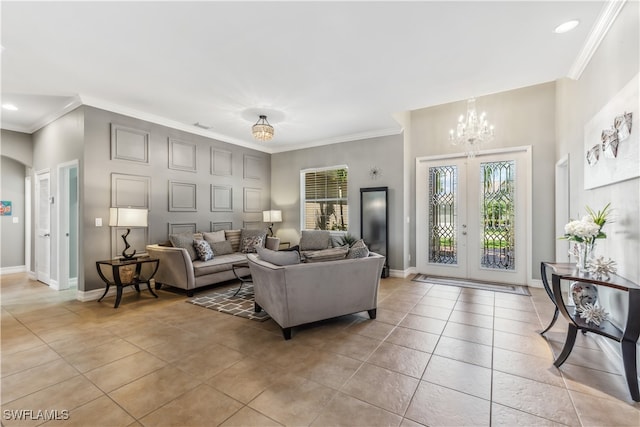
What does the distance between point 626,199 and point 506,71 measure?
1.90 meters

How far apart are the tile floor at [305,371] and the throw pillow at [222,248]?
1.64m

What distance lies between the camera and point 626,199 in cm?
206

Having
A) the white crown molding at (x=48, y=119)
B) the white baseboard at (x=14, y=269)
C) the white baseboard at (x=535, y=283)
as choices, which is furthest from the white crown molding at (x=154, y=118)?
the white baseboard at (x=535, y=283)

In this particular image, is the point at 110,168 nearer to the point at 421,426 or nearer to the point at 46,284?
the point at 46,284

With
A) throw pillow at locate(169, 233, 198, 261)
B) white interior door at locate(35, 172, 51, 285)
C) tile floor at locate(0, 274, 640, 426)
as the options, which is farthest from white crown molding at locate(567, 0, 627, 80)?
white interior door at locate(35, 172, 51, 285)

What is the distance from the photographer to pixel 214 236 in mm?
5227

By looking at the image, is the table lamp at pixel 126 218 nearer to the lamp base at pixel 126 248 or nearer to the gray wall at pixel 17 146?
the lamp base at pixel 126 248

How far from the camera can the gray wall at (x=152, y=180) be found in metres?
3.98

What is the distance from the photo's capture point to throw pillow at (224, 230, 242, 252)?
553cm

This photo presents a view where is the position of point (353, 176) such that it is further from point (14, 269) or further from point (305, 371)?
point (14, 269)

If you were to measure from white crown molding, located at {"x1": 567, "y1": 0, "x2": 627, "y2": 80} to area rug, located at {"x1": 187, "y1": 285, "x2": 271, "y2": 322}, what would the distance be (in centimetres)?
417

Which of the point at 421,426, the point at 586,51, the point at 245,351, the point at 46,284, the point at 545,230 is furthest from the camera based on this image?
the point at 46,284

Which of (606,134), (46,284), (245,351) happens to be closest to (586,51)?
(606,134)

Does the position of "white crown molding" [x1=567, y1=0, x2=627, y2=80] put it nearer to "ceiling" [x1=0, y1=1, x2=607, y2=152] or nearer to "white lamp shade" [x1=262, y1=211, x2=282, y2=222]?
"ceiling" [x1=0, y1=1, x2=607, y2=152]
